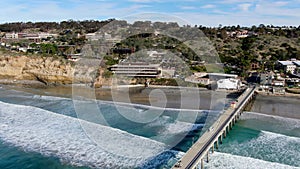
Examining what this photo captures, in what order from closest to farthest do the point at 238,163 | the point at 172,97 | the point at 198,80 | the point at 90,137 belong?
1. the point at 238,163
2. the point at 90,137
3. the point at 172,97
4. the point at 198,80

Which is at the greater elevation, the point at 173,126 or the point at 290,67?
the point at 290,67

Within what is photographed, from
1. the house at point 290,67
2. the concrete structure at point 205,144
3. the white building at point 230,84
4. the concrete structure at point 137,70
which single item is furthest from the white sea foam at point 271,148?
the house at point 290,67

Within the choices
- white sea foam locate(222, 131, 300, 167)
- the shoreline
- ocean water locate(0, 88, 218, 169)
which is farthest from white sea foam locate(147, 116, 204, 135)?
the shoreline

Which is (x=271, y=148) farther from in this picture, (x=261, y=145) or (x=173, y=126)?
(x=173, y=126)

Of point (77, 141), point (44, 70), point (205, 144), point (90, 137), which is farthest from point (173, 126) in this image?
point (44, 70)

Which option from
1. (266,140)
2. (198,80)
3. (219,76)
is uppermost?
(219,76)

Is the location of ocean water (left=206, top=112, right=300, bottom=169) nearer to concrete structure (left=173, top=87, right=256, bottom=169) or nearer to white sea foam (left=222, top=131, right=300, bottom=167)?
white sea foam (left=222, top=131, right=300, bottom=167)

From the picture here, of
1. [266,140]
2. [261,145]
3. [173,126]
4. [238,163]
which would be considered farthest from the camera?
[173,126]
